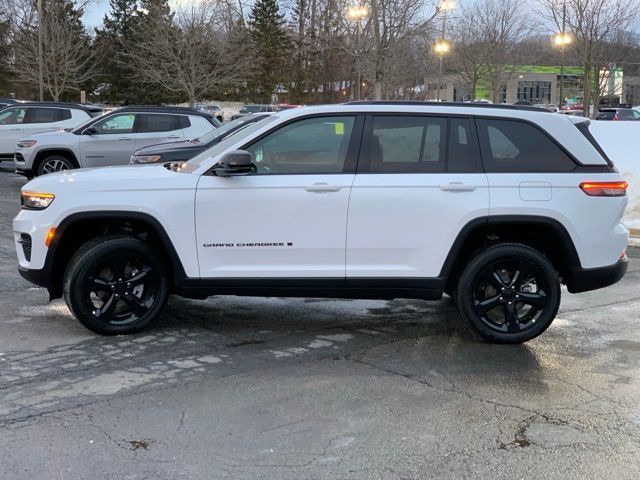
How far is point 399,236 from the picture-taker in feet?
16.6

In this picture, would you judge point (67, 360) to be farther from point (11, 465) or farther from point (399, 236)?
point (399, 236)

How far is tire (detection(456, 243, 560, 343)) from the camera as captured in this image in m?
5.16

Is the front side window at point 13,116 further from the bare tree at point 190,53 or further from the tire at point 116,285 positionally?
the bare tree at point 190,53

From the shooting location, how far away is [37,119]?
16.8 m

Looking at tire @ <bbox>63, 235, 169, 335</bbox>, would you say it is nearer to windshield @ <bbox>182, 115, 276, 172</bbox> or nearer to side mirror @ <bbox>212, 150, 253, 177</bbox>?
windshield @ <bbox>182, 115, 276, 172</bbox>

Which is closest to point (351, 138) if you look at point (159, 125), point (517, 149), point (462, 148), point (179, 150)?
point (462, 148)

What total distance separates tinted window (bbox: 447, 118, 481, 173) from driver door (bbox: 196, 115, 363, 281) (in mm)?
730

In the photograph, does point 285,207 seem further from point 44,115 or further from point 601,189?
point 44,115

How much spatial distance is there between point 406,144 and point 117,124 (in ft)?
34.1

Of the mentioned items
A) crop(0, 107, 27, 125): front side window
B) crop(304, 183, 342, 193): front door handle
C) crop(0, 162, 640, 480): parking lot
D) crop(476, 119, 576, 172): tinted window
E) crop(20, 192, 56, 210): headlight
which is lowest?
crop(0, 162, 640, 480): parking lot

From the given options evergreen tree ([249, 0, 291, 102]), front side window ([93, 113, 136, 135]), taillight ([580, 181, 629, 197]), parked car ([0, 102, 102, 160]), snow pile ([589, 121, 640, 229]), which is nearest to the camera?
taillight ([580, 181, 629, 197])

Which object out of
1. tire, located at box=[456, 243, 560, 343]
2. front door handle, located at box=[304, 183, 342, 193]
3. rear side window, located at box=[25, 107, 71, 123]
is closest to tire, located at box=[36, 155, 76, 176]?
rear side window, located at box=[25, 107, 71, 123]

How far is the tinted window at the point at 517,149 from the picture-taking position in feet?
16.9

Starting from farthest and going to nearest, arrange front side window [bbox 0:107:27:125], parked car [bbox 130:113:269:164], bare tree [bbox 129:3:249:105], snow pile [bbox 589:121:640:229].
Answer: bare tree [bbox 129:3:249:105]
front side window [bbox 0:107:27:125]
snow pile [bbox 589:121:640:229]
parked car [bbox 130:113:269:164]
